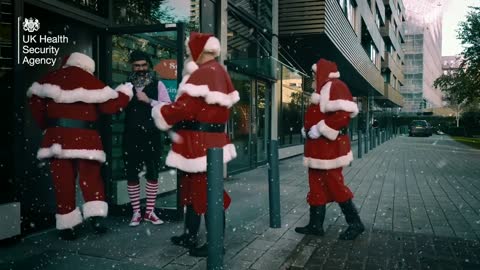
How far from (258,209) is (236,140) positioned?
4.25 m

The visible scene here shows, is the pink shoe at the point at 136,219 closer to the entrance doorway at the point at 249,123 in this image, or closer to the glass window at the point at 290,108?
the entrance doorway at the point at 249,123

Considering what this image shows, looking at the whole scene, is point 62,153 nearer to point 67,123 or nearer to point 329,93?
point 67,123

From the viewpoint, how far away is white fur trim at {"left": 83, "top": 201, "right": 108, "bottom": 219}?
452 cm

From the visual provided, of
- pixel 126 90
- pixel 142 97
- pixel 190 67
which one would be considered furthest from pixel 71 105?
pixel 190 67

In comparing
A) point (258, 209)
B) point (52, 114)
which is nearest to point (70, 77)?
point (52, 114)

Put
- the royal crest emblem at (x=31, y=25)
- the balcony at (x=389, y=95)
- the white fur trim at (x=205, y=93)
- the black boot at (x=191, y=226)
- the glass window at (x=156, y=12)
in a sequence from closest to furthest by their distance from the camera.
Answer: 1. the white fur trim at (x=205, y=93)
2. the black boot at (x=191, y=226)
3. the royal crest emblem at (x=31, y=25)
4. the glass window at (x=156, y=12)
5. the balcony at (x=389, y=95)

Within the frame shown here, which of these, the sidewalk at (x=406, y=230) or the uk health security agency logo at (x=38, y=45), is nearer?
the sidewalk at (x=406, y=230)

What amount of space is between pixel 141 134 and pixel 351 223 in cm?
270

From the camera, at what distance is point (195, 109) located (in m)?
3.52

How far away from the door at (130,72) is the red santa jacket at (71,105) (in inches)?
36.8

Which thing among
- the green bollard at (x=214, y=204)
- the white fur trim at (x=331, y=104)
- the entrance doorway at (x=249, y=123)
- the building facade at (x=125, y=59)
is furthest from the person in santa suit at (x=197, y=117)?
the entrance doorway at (x=249, y=123)

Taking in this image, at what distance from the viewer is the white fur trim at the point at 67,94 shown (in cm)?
421

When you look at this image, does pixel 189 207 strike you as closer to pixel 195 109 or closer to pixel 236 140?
pixel 195 109

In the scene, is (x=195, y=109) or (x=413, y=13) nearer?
(x=195, y=109)
